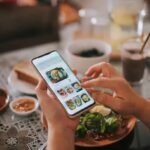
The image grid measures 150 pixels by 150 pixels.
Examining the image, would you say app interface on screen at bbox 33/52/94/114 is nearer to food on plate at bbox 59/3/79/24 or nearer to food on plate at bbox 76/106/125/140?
food on plate at bbox 76/106/125/140

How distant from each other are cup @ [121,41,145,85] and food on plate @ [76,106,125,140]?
0.94 feet

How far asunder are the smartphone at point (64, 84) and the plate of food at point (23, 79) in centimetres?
27

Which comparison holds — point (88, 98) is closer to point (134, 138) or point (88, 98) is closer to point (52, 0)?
point (134, 138)

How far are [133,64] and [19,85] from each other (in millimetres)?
388

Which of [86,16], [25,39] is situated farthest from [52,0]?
[86,16]

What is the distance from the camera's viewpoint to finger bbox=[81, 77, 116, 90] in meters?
0.86

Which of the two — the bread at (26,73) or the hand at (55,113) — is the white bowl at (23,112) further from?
the hand at (55,113)

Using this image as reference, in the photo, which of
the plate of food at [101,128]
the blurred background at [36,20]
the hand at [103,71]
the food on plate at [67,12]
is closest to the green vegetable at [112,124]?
the plate of food at [101,128]

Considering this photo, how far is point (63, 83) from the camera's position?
0.85 m

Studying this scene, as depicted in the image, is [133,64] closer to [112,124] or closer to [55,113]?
[112,124]

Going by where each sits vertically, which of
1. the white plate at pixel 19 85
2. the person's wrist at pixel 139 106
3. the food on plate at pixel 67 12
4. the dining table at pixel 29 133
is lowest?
the food on plate at pixel 67 12

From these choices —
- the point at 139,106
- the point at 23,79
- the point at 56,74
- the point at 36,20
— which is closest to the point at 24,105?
the point at 23,79

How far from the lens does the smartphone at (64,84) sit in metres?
0.81

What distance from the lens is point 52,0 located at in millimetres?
2416
